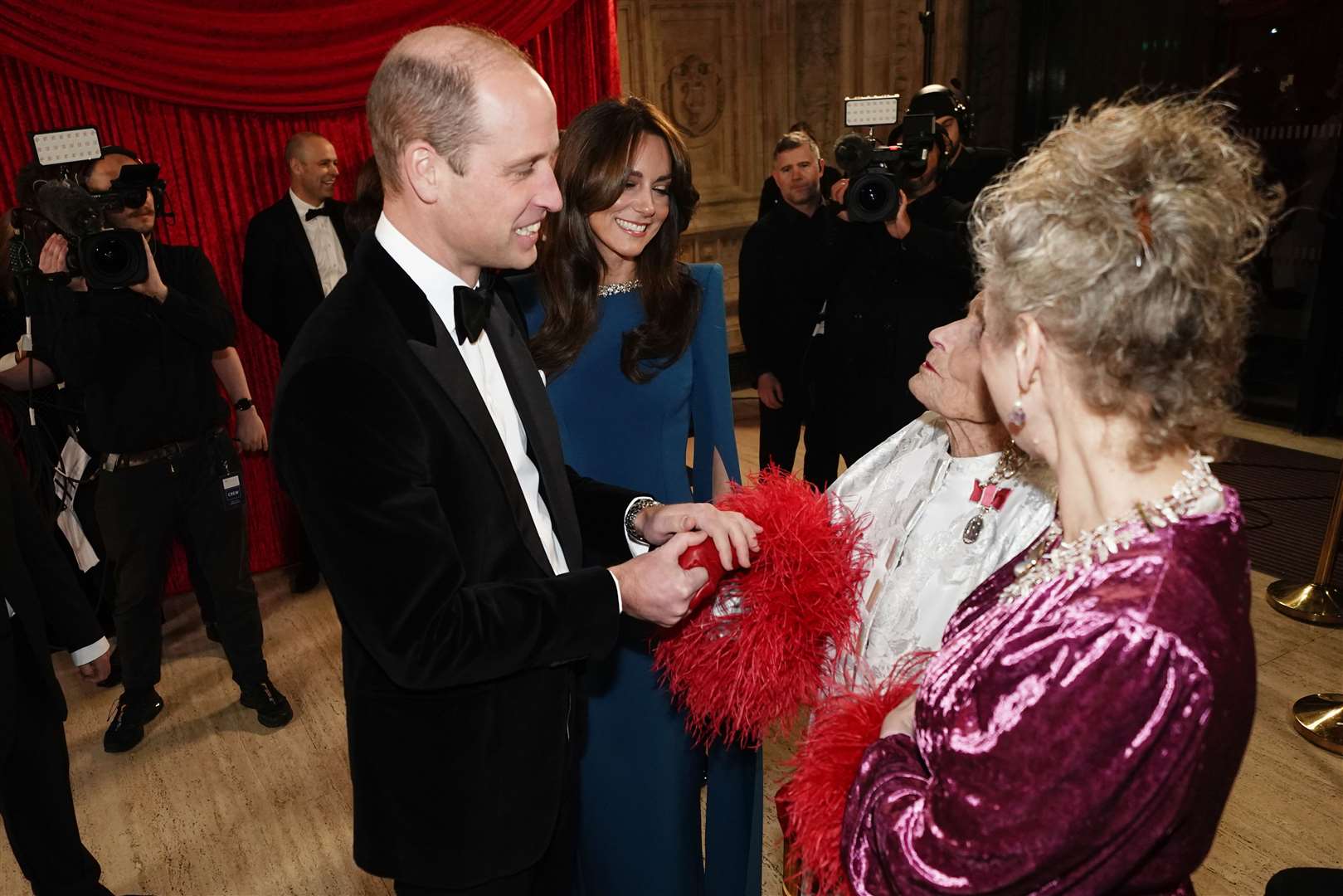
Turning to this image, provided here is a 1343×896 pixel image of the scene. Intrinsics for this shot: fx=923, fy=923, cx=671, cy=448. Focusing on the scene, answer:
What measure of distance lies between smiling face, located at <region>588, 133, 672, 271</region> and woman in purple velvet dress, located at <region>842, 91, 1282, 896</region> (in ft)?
4.47

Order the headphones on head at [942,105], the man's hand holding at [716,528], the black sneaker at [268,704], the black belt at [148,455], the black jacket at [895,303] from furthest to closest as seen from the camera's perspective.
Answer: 1. the headphones on head at [942,105]
2. the black sneaker at [268,704]
3. the black jacket at [895,303]
4. the black belt at [148,455]
5. the man's hand holding at [716,528]

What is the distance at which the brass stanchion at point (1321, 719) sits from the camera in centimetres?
302

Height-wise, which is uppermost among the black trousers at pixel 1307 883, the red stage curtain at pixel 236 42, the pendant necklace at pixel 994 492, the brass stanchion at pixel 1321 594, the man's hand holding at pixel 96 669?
the red stage curtain at pixel 236 42

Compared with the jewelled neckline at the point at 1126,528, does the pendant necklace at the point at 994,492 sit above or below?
below

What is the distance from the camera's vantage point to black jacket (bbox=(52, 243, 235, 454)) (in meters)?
2.96

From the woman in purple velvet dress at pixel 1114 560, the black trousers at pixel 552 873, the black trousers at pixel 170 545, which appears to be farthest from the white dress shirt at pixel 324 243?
the woman in purple velvet dress at pixel 1114 560

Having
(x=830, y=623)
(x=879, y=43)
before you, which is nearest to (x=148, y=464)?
(x=830, y=623)

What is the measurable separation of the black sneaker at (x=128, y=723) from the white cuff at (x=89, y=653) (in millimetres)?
1158

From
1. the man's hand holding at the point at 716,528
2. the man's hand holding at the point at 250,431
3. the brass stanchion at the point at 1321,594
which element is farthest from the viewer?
the man's hand holding at the point at 250,431

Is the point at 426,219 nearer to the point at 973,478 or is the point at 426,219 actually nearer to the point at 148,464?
the point at 973,478

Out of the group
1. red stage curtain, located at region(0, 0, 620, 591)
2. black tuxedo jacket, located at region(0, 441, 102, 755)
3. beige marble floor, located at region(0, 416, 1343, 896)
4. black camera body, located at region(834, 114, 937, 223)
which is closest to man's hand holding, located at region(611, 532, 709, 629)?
beige marble floor, located at region(0, 416, 1343, 896)

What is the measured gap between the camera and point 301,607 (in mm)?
4426

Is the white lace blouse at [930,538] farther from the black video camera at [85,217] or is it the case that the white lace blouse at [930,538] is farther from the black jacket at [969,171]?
the black video camera at [85,217]

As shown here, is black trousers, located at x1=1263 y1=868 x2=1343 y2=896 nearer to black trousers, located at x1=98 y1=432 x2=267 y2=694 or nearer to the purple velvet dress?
the purple velvet dress
